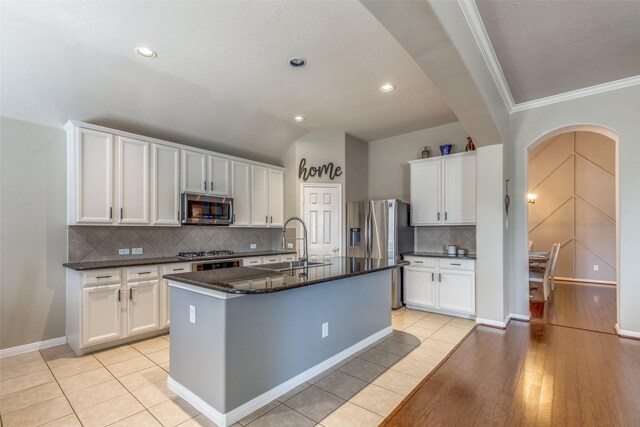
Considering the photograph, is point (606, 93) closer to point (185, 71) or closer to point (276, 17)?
point (276, 17)

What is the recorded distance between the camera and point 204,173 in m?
4.52

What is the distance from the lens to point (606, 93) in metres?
3.74

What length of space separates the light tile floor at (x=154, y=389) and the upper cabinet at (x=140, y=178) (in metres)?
1.46

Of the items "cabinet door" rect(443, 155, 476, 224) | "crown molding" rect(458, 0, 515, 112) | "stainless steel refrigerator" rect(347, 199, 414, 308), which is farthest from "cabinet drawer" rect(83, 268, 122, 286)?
"cabinet door" rect(443, 155, 476, 224)

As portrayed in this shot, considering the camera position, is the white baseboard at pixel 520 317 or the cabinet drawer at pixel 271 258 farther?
the cabinet drawer at pixel 271 258

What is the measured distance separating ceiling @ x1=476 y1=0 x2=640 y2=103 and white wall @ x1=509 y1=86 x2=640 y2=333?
11.1 inches

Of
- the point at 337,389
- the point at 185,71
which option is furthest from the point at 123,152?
the point at 337,389

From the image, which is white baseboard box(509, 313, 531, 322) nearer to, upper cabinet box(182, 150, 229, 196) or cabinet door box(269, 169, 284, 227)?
cabinet door box(269, 169, 284, 227)

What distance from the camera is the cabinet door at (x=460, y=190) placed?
181 inches

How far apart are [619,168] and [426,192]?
2271 millimetres

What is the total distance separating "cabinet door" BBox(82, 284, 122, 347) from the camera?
320cm

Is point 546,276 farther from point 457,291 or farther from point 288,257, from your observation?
point 288,257

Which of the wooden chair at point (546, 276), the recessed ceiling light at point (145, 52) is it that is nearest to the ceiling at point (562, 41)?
the recessed ceiling light at point (145, 52)

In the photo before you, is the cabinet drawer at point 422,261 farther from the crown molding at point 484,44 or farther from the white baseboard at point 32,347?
the white baseboard at point 32,347
